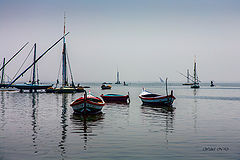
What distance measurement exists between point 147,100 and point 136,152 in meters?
30.5

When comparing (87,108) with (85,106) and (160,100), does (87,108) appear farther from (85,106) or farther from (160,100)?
(160,100)

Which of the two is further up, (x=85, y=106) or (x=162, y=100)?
(x=85, y=106)

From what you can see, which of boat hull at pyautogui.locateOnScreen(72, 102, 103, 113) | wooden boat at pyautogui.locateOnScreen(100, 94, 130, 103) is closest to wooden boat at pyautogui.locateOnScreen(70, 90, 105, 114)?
boat hull at pyautogui.locateOnScreen(72, 102, 103, 113)

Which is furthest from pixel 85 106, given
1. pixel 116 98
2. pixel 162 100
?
pixel 116 98

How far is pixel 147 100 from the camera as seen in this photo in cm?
4294

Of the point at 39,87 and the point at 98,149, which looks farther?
the point at 39,87

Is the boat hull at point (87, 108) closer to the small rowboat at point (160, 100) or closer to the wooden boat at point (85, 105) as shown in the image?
the wooden boat at point (85, 105)

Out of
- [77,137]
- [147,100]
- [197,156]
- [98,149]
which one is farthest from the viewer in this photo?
[147,100]

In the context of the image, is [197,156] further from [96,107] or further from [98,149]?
[96,107]

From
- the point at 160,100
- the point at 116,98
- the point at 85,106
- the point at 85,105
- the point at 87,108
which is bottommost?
the point at 116,98

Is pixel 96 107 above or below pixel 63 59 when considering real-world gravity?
below

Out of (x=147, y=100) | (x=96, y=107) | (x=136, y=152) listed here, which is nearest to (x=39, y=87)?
(x=147, y=100)

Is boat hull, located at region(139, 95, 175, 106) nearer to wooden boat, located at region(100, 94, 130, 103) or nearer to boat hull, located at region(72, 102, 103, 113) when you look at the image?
wooden boat, located at region(100, 94, 130, 103)

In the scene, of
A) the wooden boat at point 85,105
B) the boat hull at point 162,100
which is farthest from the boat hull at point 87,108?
the boat hull at point 162,100
